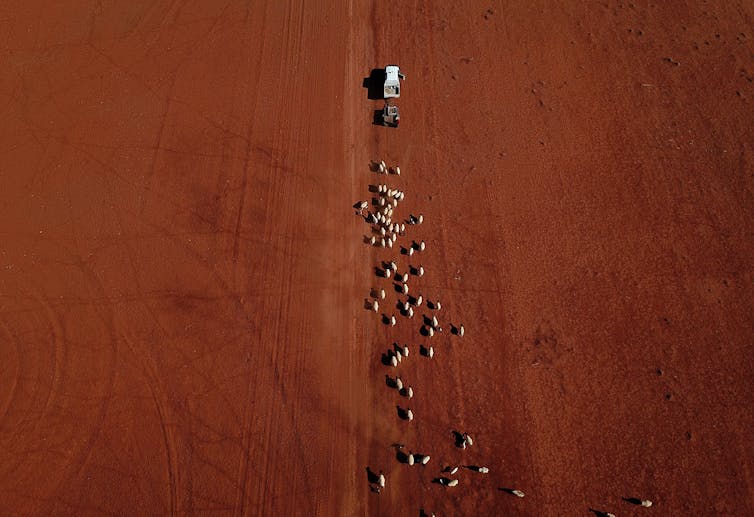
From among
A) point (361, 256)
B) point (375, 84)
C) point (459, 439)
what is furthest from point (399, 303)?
point (375, 84)

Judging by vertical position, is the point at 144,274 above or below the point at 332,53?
below

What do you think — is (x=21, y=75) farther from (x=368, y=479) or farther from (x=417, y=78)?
(x=368, y=479)

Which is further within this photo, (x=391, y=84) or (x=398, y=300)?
(x=391, y=84)

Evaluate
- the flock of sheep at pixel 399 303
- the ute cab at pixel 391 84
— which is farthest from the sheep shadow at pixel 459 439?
the ute cab at pixel 391 84

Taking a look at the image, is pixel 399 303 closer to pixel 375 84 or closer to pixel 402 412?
pixel 402 412

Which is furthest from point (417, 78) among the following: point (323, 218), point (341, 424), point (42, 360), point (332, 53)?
point (42, 360)

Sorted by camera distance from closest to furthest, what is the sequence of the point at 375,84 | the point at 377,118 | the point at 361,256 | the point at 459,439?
the point at 459,439 < the point at 361,256 < the point at 377,118 < the point at 375,84
